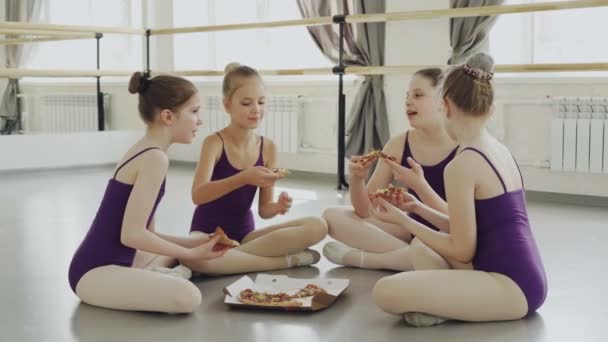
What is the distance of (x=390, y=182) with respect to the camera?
9.18ft

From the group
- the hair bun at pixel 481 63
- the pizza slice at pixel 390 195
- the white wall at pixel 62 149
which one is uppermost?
the hair bun at pixel 481 63

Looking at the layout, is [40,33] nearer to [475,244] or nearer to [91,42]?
[91,42]

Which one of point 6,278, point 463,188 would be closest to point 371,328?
point 463,188

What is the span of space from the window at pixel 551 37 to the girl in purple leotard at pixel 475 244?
2.97m

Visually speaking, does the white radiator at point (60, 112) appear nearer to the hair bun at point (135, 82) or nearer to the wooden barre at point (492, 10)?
the wooden barre at point (492, 10)

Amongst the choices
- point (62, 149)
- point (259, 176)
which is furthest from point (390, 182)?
point (62, 149)

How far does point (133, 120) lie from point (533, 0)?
408 centimetres

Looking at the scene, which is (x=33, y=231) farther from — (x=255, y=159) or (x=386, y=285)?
(x=386, y=285)

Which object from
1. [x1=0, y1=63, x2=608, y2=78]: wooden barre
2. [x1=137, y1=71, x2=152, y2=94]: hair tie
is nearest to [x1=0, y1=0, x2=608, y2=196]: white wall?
[x1=0, y1=63, x2=608, y2=78]: wooden barre

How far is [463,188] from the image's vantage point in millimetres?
2074

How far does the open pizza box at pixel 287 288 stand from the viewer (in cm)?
226

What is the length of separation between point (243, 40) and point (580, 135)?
318 centimetres

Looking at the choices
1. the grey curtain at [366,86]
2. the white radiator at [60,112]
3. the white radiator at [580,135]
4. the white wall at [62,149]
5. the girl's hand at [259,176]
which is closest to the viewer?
the girl's hand at [259,176]

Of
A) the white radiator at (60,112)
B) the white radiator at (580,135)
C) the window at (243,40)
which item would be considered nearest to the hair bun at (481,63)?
the white radiator at (580,135)
